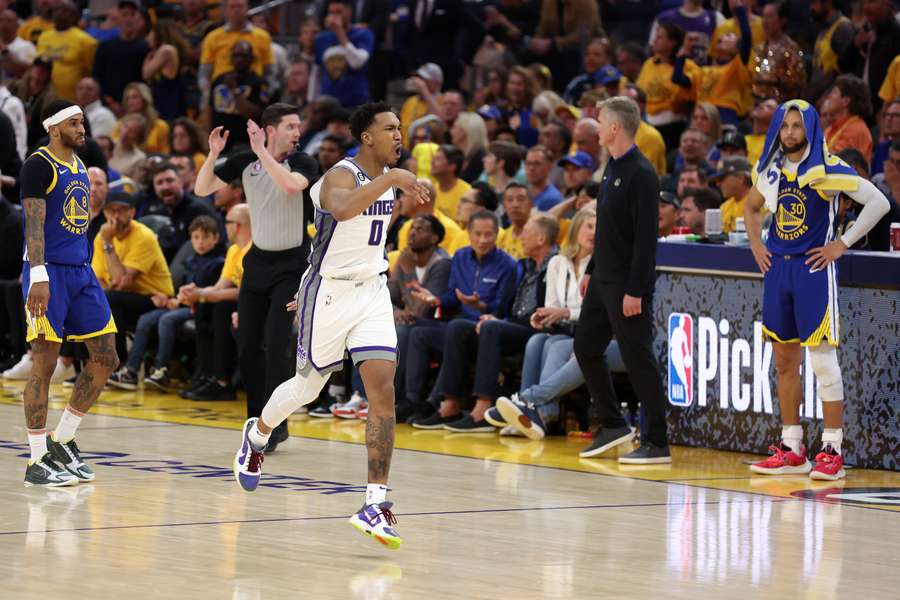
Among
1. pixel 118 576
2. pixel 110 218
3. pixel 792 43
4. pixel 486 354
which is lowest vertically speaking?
pixel 118 576

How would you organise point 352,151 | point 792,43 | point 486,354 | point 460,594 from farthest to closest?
point 352,151
point 792,43
point 486,354
point 460,594

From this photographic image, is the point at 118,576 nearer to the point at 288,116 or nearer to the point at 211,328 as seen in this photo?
the point at 288,116

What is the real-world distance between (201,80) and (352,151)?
369 cm

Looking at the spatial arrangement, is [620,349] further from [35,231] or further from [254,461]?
[35,231]

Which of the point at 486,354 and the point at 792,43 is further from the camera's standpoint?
the point at 792,43

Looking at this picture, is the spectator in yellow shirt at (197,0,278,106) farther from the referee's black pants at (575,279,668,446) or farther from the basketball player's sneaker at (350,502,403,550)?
the basketball player's sneaker at (350,502,403,550)

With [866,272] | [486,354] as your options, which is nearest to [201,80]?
[486,354]

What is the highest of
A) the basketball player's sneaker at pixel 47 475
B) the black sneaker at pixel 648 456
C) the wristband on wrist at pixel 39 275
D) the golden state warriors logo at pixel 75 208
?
the golden state warriors logo at pixel 75 208

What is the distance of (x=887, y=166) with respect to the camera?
1134 cm

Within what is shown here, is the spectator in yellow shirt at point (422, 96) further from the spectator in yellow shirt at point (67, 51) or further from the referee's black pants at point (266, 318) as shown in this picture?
the referee's black pants at point (266, 318)

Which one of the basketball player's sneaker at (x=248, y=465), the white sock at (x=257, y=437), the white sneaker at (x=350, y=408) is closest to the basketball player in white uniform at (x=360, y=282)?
the white sock at (x=257, y=437)

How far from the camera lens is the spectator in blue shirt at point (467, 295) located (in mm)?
11453

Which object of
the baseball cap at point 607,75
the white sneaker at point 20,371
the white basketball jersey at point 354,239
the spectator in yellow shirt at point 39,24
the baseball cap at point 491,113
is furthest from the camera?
the spectator in yellow shirt at point 39,24

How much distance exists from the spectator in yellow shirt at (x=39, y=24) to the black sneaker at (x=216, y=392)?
8991mm
